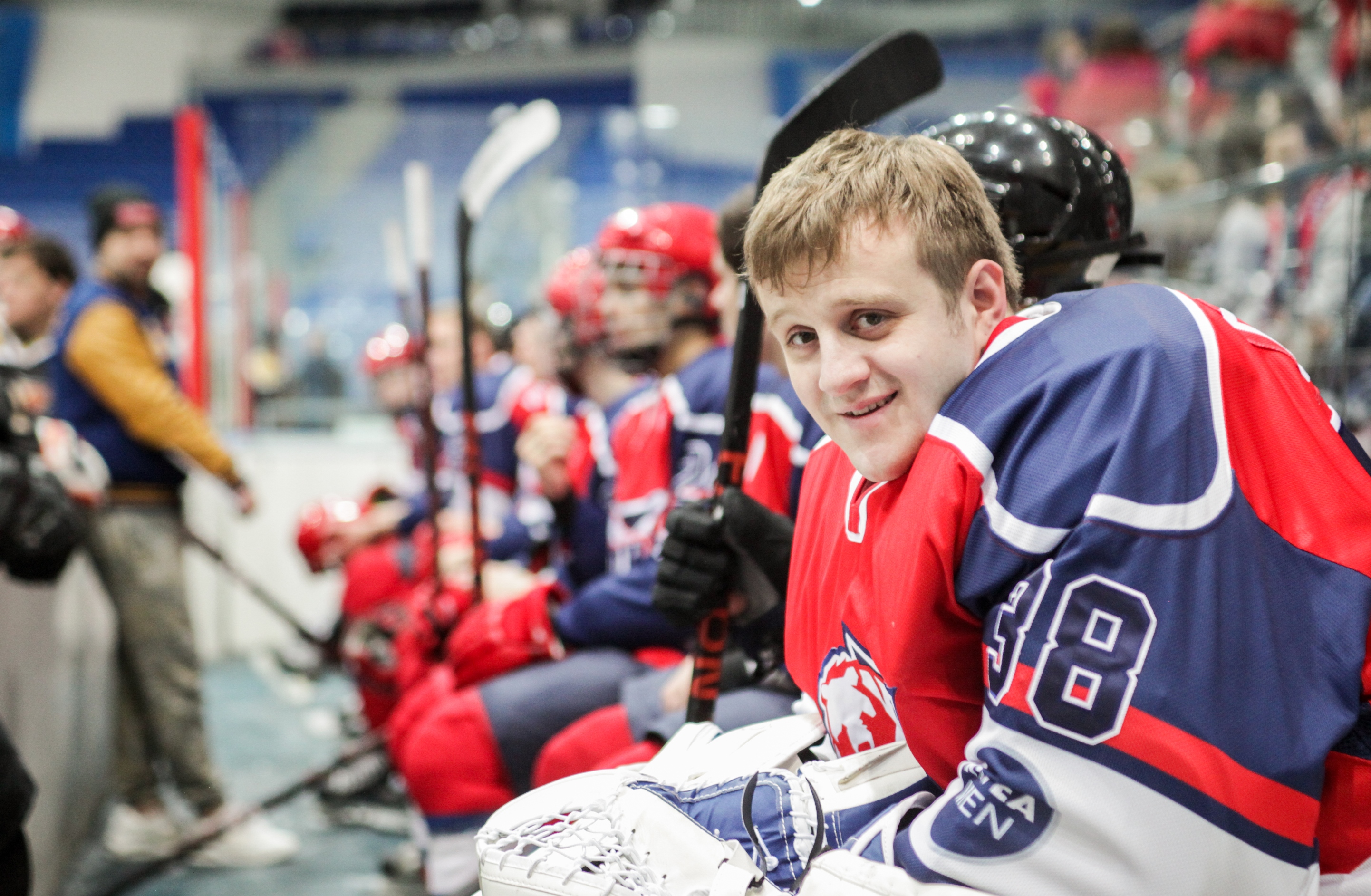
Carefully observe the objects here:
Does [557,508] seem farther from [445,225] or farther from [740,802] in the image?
[445,225]

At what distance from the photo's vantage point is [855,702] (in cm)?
94

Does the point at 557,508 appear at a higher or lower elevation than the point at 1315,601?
lower

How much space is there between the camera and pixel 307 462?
567cm

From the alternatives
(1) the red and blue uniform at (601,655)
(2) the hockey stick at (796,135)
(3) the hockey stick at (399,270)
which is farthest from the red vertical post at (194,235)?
(2) the hockey stick at (796,135)

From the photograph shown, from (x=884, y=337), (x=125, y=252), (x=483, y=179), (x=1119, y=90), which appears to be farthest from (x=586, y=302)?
(x=1119, y=90)

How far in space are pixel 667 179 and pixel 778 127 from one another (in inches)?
173

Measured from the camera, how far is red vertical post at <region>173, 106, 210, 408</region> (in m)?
5.47

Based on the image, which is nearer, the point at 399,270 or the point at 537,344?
the point at 399,270

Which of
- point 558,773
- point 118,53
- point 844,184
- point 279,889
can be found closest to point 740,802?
point 844,184

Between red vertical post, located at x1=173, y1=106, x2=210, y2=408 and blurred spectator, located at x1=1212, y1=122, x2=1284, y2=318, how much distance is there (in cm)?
478

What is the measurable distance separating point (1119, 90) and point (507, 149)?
2853 mm

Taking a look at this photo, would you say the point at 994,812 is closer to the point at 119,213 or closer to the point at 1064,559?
the point at 1064,559

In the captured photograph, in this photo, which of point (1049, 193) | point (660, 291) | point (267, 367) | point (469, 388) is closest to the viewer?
point (1049, 193)

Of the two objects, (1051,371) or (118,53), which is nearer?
(1051,371)
